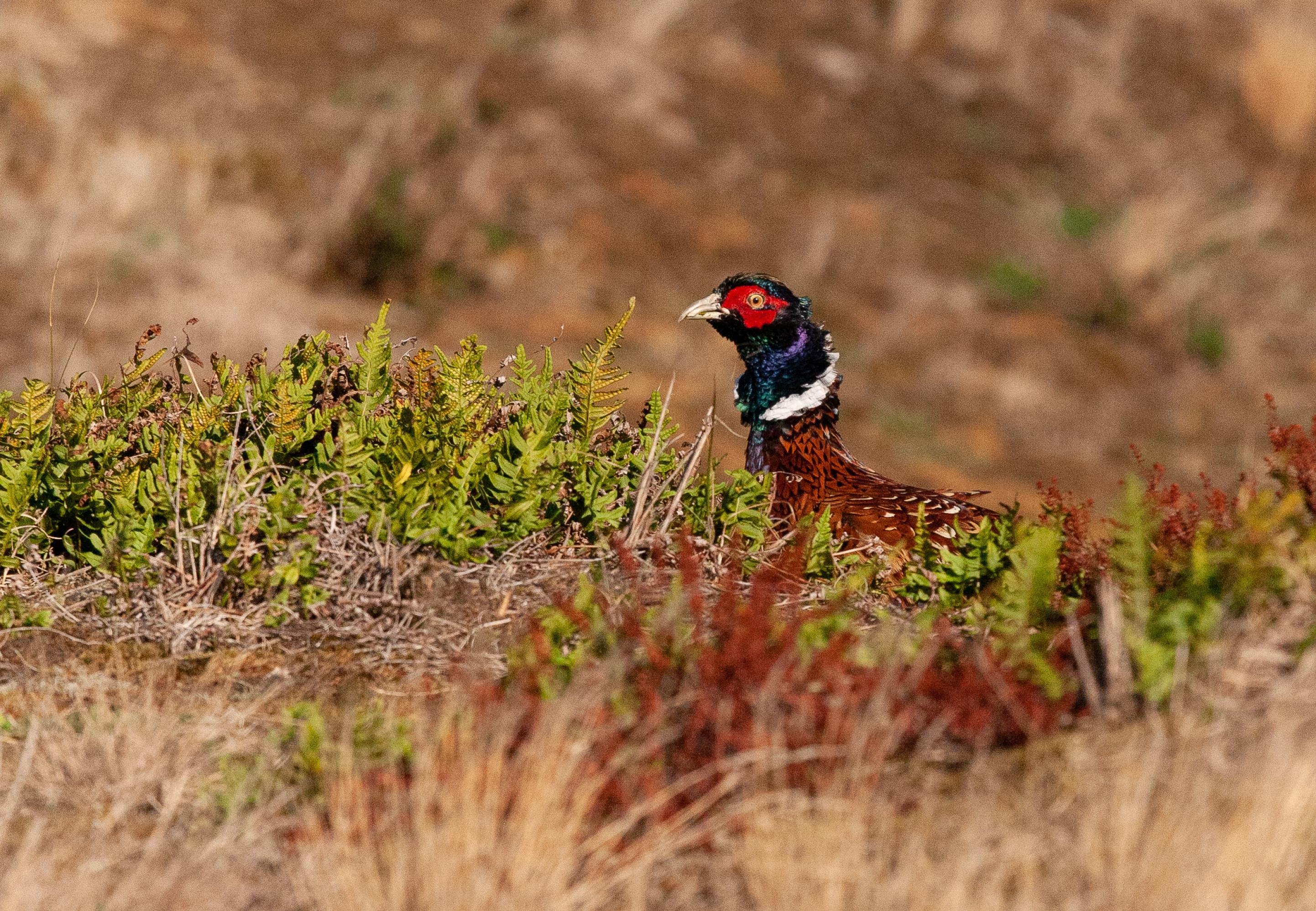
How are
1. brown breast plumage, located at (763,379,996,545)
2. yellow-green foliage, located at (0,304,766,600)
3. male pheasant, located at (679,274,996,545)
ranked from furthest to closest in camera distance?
male pheasant, located at (679,274,996,545) → brown breast plumage, located at (763,379,996,545) → yellow-green foliage, located at (0,304,766,600)

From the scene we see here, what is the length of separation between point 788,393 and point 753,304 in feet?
1.03

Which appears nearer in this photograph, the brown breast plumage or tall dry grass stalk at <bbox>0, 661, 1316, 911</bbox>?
tall dry grass stalk at <bbox>0, 661, 1316, 911</bbox>

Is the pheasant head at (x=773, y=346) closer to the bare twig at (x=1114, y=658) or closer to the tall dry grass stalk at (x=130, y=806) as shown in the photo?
the bare twig at (x=1114, y=658)

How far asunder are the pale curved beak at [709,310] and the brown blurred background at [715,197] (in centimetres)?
408

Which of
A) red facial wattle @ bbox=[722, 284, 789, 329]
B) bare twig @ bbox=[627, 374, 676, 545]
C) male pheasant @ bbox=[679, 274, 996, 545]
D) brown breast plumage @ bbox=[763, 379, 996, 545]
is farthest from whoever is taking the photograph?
red facial wattle @ bbox=[722, 284, 789, 329]

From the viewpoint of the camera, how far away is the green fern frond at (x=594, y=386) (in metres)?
4.10

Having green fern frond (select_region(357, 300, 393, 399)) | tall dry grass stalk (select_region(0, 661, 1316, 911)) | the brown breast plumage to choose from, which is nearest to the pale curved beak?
the brown breast plumage

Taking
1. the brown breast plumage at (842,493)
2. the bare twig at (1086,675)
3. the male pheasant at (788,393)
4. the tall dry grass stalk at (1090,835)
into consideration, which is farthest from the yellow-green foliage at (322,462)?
the tall dry grass stalk at (1090,835)

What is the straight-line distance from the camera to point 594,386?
4125 millimetres

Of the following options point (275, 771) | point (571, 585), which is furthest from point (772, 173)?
point (275, 771)

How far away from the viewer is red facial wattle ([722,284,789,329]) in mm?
4961

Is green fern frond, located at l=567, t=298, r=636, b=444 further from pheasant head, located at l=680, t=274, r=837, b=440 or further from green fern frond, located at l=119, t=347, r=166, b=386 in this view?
green fern frond, located at l=119, t=347, r=166, b=386

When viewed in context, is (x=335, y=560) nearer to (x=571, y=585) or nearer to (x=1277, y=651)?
(x=571, y=585)

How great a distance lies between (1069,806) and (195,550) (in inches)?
85.1
